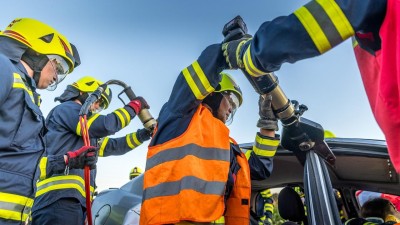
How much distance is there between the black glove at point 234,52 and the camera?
2107 millimetres

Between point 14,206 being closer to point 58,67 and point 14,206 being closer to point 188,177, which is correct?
point 188,177

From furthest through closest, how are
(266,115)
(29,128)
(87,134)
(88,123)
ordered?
(88,123), (87,134), (266,115), (29,128)

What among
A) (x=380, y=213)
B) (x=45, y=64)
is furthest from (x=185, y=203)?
(x=380, y=213)

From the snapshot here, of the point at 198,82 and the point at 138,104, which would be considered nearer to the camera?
the point at 198,82

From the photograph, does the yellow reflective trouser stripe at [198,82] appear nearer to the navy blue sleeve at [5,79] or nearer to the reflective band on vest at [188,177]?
the reflective band on vest at [188,177]

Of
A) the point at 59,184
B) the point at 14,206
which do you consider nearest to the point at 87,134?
the point at 59,184

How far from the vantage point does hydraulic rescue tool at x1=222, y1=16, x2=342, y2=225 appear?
79.7 inches

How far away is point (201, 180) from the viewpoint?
7.46 ft

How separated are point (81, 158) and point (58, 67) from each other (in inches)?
33.3

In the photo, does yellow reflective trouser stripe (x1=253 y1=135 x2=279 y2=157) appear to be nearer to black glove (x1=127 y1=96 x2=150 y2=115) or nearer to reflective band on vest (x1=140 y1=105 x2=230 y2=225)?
reflective band on vest (x1=140 y1=105 x2=230 y2=225)

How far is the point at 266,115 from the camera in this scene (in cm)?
297

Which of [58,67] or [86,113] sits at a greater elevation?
[58,67]

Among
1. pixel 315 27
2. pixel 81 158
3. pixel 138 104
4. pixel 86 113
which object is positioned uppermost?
pixel 315 27

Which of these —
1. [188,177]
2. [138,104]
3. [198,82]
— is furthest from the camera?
[138,104]
